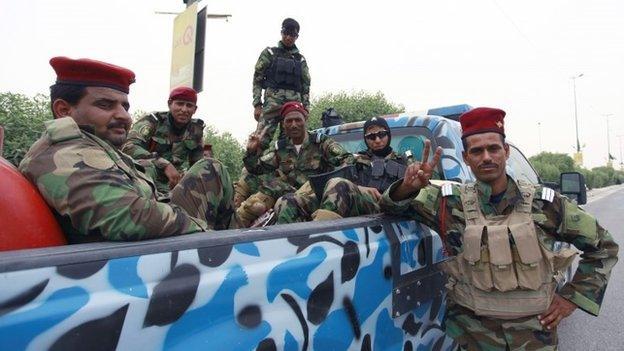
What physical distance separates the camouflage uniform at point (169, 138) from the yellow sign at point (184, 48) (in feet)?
8.98

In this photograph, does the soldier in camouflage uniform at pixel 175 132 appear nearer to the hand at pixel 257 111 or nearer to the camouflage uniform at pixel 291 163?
the camouflage uniform at pixel 291 163

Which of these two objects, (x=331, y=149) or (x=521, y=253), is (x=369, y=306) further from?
(x=331, y=149)

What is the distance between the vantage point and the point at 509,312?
1.73m

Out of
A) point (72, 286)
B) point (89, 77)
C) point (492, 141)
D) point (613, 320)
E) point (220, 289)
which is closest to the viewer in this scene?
point (72, 286)

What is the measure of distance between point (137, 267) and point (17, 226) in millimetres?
363

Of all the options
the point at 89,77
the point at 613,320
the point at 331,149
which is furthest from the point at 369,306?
the point at 613,320

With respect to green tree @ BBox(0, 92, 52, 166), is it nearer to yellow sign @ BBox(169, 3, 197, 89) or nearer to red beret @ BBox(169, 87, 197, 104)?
yellow sign @ BBox(169, 3, 197, 89)

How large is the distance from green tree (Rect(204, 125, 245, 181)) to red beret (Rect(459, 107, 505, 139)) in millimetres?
9663

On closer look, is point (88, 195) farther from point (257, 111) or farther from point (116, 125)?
point (257, 111)

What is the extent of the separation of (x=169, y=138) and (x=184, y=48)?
3.48m

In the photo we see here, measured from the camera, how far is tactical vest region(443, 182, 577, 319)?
1690 mm

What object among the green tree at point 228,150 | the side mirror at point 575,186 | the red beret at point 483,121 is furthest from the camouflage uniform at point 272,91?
the green tree at point 228,150

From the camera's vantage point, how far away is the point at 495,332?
71.1 inches

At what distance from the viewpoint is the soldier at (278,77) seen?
449 cm
